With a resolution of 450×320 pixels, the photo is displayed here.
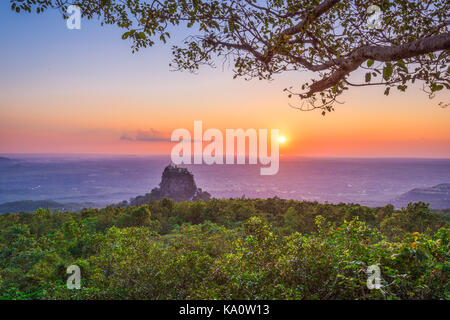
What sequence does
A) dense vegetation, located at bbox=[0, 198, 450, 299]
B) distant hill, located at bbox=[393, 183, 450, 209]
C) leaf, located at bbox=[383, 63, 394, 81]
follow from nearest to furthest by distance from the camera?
leaf, located at bbox=[383, 63, 394, 81] < dense vegetation, located at bbox=[0, 198, 450, 299] < distant hill, located at bbox=[393, 183, 450, 209]

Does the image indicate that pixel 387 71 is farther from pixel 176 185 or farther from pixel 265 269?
pixel 176 185

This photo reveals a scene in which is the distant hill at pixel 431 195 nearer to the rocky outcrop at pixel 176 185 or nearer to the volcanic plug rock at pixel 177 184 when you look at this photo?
the rocky outcrop at pixel 176 185

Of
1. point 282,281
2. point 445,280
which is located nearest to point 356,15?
point 445,280

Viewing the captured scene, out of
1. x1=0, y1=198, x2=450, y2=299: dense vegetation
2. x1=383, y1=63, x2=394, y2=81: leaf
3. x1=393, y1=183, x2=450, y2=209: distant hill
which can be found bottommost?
x1=393, y1=183, x2=450, y2=209: distant hill

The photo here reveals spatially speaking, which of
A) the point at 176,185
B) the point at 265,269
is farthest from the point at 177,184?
the point at 265,269

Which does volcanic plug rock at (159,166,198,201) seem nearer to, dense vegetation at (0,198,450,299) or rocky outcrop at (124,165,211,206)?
rocky outcrop at (124,165,211,206)

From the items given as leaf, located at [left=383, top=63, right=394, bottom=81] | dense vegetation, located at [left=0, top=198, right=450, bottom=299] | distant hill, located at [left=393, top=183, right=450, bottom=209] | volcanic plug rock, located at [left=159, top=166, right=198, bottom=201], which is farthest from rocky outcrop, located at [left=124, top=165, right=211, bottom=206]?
distant hill, located at [left=393, top=183, right=450, bottom=209]

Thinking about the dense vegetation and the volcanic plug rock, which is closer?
the dense vegetation

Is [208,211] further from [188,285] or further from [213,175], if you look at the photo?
[213,175]

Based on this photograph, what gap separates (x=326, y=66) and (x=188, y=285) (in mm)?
4048

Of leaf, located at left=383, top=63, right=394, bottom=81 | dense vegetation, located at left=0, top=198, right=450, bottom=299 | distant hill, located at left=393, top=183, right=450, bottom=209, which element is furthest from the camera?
distant hill, located at left=393, top=183, right=450, bottom=209

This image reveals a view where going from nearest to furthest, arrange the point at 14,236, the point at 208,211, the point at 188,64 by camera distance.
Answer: the point at 188,64 → the point at 14,236 → the point at 208,211

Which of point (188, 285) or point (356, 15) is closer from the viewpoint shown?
point (188, 285)
